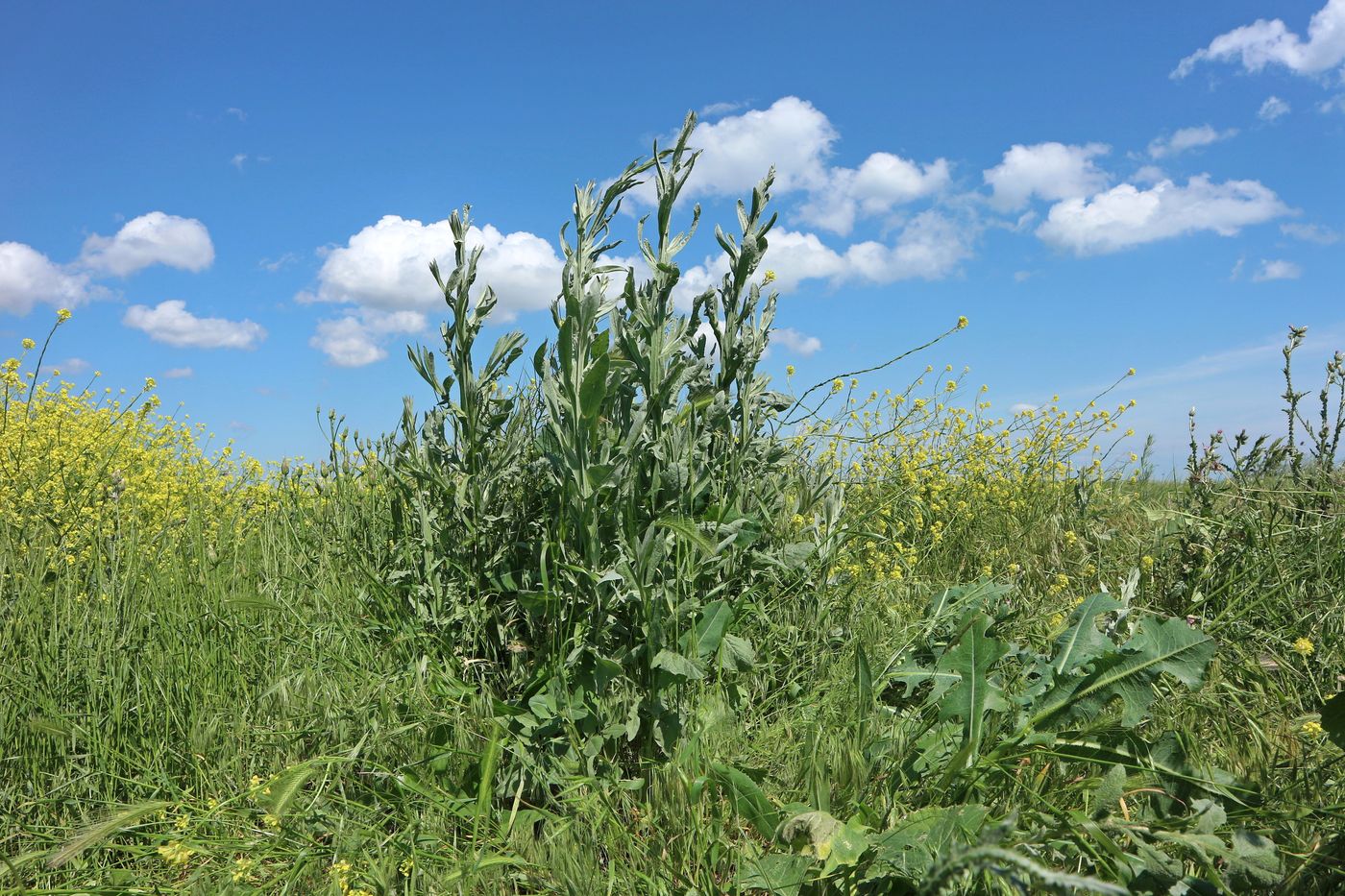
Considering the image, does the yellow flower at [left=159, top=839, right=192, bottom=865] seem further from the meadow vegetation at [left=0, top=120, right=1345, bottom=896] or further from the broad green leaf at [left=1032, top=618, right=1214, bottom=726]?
the broad green leaf at [left=1032, top=618, right=1214, bottom=726]

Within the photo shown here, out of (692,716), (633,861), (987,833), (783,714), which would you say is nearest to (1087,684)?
(783,714)

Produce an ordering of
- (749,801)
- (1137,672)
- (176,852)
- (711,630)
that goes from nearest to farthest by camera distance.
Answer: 1. (749,801)
2. (176,852)
3. (1137,672)
4. (711,630)

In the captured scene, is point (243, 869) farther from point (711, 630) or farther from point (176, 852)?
point (711, 630)

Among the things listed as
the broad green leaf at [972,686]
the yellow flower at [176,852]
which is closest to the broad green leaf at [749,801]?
the broad green leaf at [972,686]

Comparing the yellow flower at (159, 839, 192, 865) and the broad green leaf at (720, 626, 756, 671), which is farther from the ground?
the broad green leaf at (720, 626, 756, 671)

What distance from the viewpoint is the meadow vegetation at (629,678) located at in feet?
6.56

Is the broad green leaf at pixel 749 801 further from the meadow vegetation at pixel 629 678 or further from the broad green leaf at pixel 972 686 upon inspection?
the broad green leaf at pixel 972 686

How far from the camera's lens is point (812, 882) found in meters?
1.86

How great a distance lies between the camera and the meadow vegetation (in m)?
2.00

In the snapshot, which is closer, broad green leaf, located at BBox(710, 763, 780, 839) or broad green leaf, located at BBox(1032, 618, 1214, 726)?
broad green leaf, located at BBox(710, 763, 780, 839)

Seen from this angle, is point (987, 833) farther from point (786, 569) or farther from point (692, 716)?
point (786, 569)

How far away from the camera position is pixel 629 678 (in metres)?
2.46

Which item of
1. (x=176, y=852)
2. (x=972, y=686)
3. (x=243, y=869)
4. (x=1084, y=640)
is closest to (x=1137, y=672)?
(x=1084, y=640)

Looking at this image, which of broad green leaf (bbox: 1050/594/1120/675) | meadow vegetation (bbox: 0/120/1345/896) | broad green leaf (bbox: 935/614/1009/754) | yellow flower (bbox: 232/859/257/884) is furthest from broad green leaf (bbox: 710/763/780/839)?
yellow flower (bbox: 232/859/257/884)
